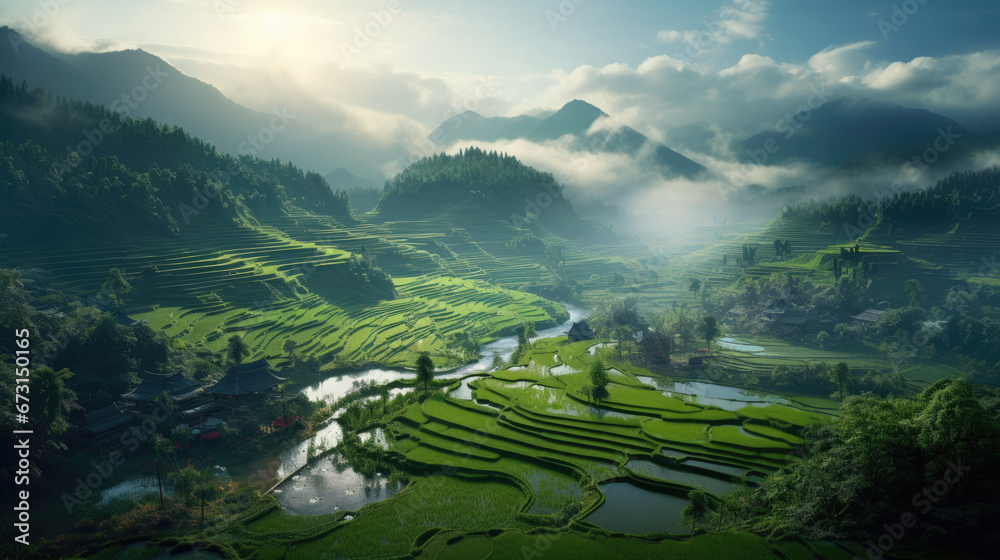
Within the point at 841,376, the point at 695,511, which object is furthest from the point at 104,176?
the point at 841,376

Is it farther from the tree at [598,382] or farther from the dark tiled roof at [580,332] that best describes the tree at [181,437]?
the dark tiled roof at [580,332]

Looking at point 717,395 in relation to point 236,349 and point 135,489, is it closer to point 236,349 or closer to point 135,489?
point 236,349

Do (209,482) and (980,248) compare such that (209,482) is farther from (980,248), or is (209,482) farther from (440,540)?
(980,248)

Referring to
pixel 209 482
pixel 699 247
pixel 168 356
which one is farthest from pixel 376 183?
pixel 209 482

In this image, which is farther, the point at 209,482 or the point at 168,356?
the point at 168,356

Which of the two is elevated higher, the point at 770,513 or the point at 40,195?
the point at 40,195

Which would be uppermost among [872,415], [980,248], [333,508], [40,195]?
[40,195]

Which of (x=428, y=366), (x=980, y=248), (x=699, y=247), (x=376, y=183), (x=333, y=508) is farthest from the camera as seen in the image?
(x=376, y=183)
